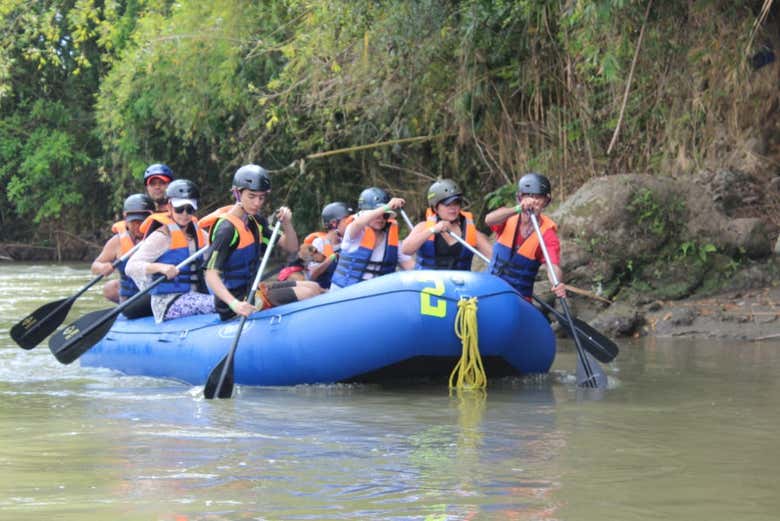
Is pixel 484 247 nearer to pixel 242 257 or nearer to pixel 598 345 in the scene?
pixel 598 345

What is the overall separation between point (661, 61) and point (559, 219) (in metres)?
1.51

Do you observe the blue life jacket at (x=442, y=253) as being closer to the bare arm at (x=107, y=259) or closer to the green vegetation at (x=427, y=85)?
the green vegetation at (x=427, y=85)

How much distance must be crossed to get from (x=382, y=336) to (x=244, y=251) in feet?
3.87

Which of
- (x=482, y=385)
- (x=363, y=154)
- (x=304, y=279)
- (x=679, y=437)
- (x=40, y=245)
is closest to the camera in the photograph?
(x=679, y=437)

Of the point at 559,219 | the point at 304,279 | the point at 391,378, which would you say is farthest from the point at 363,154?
the point at 391,378

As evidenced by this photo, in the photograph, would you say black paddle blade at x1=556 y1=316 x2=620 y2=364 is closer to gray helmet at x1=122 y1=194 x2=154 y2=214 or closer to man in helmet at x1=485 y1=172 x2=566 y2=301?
man in helmet at x1=485 y1=172 x2=566 y2=301

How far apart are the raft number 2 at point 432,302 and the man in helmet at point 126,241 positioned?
276 cm

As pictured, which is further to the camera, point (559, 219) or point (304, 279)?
point (559, 219)

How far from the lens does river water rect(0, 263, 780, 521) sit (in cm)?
404

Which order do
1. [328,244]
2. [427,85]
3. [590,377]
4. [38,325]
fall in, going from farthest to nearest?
[427,85] < [38,325] < [328,244] < [590,377]

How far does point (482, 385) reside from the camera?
6699 millimetres

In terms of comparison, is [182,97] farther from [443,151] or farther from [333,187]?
[443,151]

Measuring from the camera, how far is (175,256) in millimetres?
7793

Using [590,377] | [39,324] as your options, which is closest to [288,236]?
[590,377]
